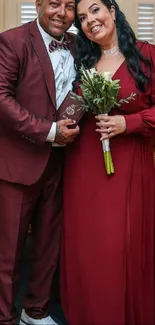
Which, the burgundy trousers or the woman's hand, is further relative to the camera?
the burgundy trousers

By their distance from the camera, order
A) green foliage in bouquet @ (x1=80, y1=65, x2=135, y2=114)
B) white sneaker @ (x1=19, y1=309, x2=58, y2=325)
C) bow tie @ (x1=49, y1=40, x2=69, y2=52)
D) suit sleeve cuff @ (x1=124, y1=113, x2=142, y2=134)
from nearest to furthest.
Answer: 1. green foliage in bouquet @ (x1=80, y1=65, x2=135, y2=114)
2. suit sleeve cuff @ (x1=124, y1=113, x2=142, y2=134)
3. bow tie @ (x1=49, y1=40, x2=69, y2=52)
4. white sneaker @ (x1=19, y1=309, x2=58, y2=325)

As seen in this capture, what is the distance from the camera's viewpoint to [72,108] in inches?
89.4

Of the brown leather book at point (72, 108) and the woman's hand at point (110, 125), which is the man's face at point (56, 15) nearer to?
the brown leather book at point (72, 108)

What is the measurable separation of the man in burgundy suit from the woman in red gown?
0.09 meters

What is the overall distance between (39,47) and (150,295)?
1.24 meters

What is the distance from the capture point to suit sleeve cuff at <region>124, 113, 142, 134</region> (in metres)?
2.20

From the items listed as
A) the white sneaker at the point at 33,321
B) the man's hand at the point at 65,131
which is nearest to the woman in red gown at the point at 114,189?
the man's hand at the point at 65,131

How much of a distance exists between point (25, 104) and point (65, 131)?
0.22 meters

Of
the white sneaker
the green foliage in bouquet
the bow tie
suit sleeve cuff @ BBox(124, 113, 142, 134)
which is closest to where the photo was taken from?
the green foliage in bouquet

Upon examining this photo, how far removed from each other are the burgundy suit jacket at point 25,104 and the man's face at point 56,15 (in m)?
0.06

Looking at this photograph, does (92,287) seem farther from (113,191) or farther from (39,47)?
(39,47)

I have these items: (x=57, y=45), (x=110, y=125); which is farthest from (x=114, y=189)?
(x=57, y=45)

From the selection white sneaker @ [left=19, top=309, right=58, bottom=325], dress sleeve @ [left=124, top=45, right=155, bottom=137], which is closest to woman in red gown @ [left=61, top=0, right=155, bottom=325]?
dress sleeve @ [left=124, top=45, right=155, bottom=137]

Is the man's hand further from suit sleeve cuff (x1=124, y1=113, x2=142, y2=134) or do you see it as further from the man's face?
the man's face
